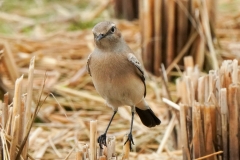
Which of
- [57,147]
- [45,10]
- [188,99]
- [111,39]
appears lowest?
[57,147]

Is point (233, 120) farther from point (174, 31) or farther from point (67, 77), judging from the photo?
point (67, 77)

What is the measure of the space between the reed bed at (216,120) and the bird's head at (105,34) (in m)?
0.67

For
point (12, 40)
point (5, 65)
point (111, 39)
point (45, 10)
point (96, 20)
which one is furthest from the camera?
point (45, 10)

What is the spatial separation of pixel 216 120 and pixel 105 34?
953mm

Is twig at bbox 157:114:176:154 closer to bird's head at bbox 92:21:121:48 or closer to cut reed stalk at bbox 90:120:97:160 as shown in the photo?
bird's head at bbox 92:21:121:48

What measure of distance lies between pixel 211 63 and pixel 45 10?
3719mm

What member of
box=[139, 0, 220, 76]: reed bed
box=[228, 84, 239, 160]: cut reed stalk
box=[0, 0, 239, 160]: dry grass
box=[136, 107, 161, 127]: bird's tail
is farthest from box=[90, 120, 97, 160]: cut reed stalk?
box=[139, 0, 220, 76]: reed bed

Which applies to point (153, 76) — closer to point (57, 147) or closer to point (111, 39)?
point (57, 147)

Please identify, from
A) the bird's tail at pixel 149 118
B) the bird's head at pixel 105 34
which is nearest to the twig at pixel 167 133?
the bird's tail at pixel 149 118

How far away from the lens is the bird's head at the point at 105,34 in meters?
3.71

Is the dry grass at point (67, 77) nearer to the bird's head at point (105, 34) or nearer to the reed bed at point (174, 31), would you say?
the reed bed at point (174, 31)

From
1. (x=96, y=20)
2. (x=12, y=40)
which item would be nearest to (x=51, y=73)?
(x=12, y=40)

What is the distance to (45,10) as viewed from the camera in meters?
8.84

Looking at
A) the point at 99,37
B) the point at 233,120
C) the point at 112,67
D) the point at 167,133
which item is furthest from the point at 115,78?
the point at 167,133
